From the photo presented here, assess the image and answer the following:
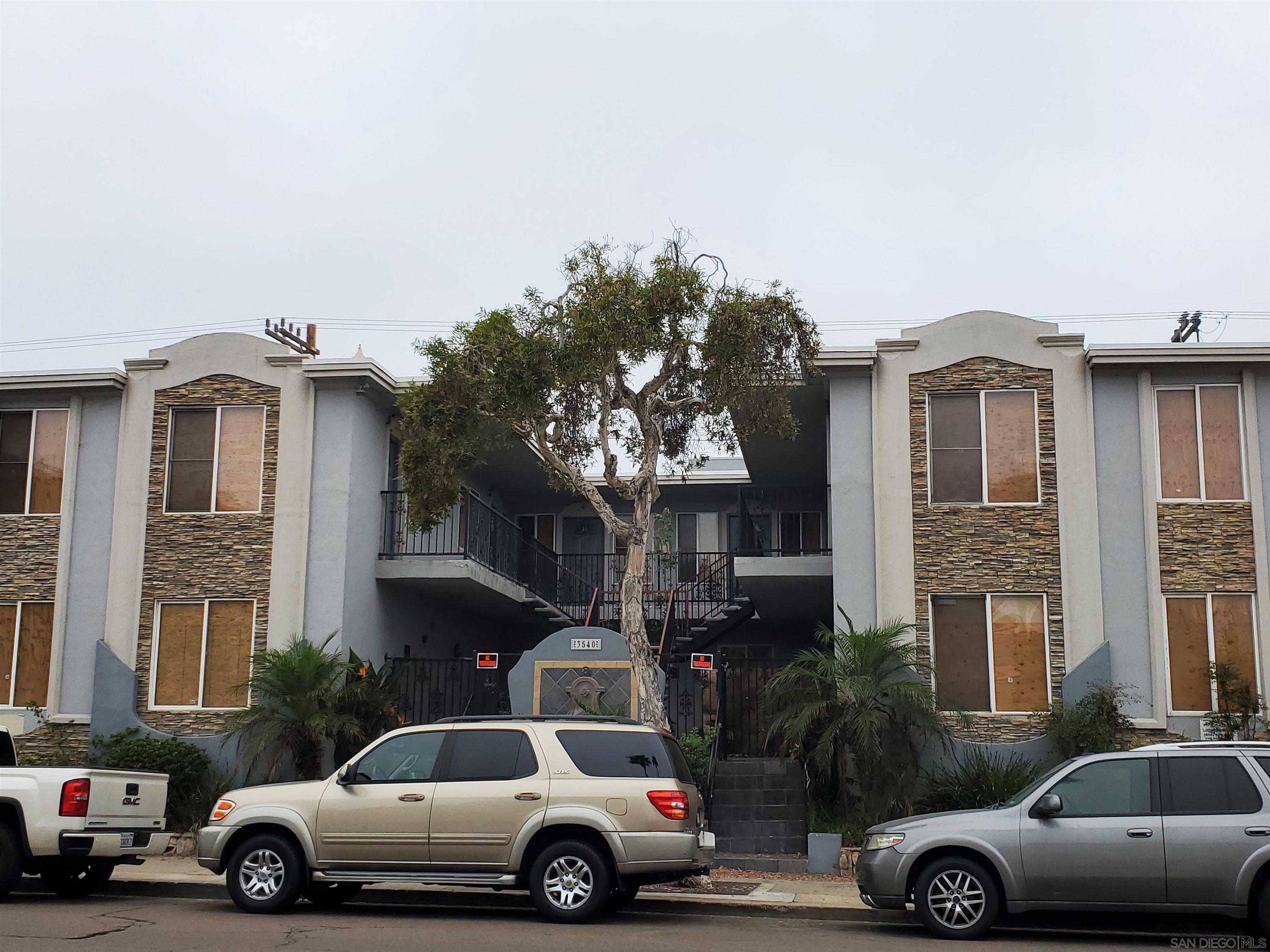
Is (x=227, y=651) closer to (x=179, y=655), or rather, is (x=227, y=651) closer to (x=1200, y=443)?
(x=179, y=655)

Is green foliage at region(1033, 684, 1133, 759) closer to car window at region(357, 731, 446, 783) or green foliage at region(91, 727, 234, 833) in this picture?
car window at region(357, 731, 446, 783)

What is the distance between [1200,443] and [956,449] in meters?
3.32

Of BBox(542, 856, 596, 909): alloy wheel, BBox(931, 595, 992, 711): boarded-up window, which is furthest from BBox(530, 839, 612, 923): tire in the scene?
BBox(931, 595, 992, 711): boarded-up window

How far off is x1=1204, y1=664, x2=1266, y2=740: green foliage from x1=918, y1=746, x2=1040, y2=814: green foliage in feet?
7.53

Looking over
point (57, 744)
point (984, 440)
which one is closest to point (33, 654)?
point (57, 744)

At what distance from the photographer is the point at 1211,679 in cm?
1656

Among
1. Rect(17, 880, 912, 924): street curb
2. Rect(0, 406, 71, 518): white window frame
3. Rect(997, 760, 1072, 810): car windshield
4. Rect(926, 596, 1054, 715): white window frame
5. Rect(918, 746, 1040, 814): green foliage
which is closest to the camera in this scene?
Rect(997, 760, 1072, 810): car windshield

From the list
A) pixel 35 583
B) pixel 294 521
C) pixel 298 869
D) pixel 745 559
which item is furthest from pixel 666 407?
pixel 35 583

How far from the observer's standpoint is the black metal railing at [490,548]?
66.0ft

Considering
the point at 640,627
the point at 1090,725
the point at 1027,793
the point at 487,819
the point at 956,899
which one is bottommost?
the point at 956,899

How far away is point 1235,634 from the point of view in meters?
16.8

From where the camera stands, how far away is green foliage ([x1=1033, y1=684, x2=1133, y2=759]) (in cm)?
1572

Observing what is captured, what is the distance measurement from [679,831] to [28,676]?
12449 mm

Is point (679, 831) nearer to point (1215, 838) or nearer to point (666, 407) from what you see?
point (1215, 838)
